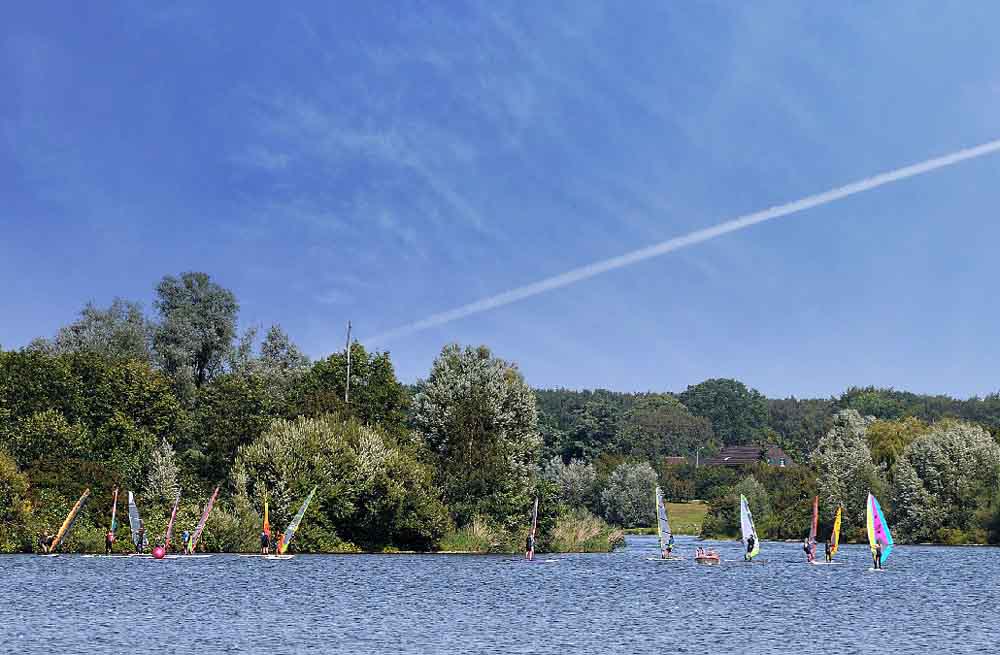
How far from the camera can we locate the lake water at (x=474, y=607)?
34156 millimetres

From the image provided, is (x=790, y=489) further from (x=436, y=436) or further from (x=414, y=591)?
(x=414, y=591)

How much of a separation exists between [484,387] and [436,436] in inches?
212

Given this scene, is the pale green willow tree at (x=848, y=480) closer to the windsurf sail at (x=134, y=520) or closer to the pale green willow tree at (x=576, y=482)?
the pale green willow tree at (x=576, y=482)

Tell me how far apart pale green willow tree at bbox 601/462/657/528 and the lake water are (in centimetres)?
7360

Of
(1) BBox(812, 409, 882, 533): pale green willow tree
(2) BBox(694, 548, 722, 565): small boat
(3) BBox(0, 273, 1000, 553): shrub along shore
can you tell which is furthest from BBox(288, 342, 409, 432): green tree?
(1) BBox(812, 409, 882, 533): pale green willow tree

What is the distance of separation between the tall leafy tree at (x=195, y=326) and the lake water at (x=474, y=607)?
5238 centimetres

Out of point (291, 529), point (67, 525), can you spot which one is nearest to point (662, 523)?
point (291, 529)

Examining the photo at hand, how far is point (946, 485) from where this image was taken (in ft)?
378

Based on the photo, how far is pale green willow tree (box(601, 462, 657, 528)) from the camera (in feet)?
486

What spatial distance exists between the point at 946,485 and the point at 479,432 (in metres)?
54.0

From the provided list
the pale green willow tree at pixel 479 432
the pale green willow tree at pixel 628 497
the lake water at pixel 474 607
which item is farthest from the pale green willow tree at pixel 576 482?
the lake water at pixel 474 607

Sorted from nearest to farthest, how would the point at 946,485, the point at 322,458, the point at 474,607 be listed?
1. the point at 474,607
2. the point at 322,458
3. the point at 946,485

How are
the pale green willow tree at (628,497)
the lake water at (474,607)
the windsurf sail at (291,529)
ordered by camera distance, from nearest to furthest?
the lake water at (474,607) < the windsurf sail at (291,529) < the pale green willow tree at (628,497)

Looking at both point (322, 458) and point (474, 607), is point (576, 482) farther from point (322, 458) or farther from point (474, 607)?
point (474, 607)
